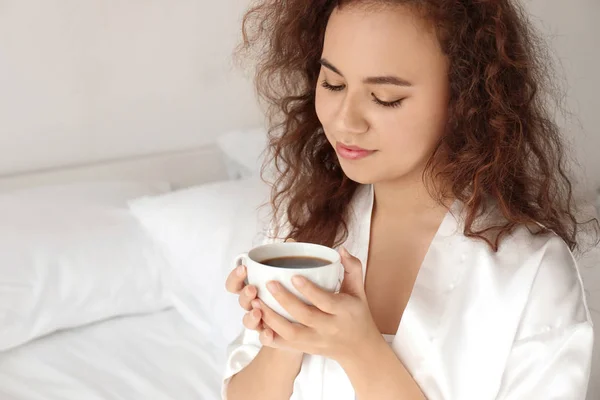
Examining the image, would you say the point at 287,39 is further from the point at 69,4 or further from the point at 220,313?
the point at 69,4

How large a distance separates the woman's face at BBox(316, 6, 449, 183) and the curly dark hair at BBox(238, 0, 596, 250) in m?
0.03

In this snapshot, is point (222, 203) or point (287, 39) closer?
point (287, 39)

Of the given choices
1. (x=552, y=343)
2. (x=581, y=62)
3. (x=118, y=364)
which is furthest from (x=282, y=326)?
(x=581, y=62)

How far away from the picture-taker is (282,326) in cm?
89

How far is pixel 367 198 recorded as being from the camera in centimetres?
126

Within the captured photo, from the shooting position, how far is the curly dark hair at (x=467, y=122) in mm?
1033

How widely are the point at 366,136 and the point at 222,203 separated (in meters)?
0.81

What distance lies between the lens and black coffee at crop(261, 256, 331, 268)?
0.93 meters

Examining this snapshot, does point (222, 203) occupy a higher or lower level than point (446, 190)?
lower

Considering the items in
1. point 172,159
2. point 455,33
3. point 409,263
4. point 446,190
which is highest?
point 455,33

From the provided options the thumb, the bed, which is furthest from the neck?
the bed

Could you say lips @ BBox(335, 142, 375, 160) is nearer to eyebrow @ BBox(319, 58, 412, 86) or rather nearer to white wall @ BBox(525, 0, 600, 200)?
eyebrow @ BBox(319, 58, 412, 86)

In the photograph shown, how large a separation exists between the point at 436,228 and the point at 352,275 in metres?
0.25

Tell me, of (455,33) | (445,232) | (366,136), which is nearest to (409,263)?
(445,232)
